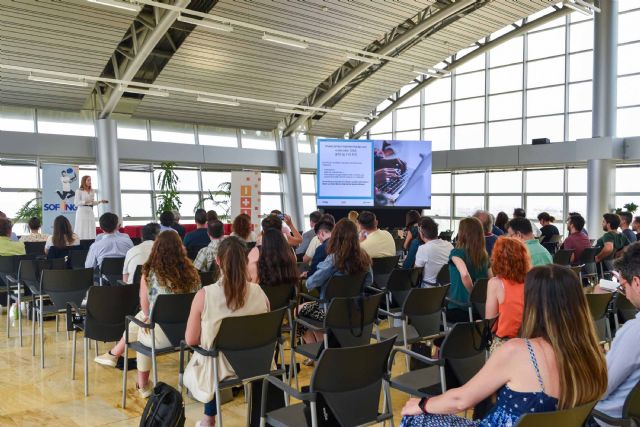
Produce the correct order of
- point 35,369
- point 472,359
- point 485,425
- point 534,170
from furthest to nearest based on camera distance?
point 534,170 → point 35,369 → point 472,359 → point 485,425

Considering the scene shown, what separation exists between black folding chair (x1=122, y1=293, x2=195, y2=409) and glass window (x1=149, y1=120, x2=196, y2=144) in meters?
14.0

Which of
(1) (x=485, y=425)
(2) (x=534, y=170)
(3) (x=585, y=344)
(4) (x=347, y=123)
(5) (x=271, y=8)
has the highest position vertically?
(5) (x=271, y=8)

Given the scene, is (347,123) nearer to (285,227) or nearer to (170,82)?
(170,82)

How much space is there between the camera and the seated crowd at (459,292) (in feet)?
5.93

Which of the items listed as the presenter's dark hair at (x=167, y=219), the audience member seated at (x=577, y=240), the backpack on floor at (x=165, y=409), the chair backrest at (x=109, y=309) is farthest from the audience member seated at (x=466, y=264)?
the presenter's dark hair at (x=167, y=219)

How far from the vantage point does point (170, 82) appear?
14.9 m

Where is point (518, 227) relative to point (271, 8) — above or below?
below

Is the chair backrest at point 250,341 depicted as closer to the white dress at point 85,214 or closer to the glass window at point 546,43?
the white dress at point 85,214

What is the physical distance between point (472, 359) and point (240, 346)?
131 centimetres

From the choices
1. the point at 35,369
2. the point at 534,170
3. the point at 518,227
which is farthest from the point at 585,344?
the point at 534,170

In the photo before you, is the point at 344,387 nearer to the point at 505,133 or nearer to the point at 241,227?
the point at 241,227

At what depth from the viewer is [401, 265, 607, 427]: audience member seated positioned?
179 centimetres

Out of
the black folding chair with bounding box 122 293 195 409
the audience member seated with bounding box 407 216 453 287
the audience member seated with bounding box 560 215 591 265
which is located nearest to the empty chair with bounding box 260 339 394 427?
the black folding chair with bounding box 122 293 195 409

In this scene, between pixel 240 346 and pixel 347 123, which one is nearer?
pixel 240 346
